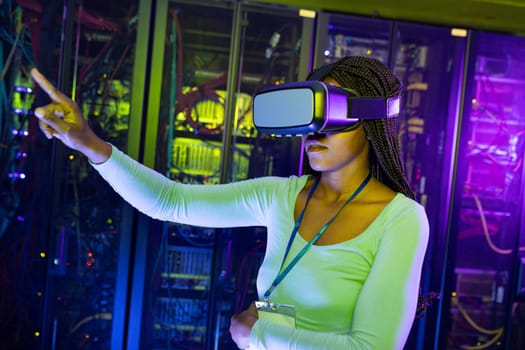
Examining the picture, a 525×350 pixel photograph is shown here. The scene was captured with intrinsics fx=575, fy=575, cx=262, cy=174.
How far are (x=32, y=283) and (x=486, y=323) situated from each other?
1.97 m

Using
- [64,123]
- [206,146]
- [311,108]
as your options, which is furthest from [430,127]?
[64,123]

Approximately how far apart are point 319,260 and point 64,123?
56 cm

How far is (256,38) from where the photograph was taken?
93.1 inches

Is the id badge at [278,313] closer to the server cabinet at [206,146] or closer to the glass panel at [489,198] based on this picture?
the server cabinet at [206,146]

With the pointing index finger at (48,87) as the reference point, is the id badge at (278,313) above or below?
below

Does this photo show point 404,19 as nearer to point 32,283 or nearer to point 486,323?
point 486,323

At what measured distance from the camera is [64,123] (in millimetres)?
1098

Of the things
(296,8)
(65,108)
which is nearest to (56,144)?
(296,8)

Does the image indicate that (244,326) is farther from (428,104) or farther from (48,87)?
(428,104)

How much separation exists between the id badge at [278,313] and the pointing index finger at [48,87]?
21.8 inches

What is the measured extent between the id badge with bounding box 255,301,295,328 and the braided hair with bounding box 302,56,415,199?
1.13 ft

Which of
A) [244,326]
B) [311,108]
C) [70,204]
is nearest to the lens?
[311,108]

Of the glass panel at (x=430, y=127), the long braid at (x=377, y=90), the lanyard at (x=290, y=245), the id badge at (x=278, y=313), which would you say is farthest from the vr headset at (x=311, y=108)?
the glass panel at (x=430, y=127)

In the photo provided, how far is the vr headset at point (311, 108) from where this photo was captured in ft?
3.21
